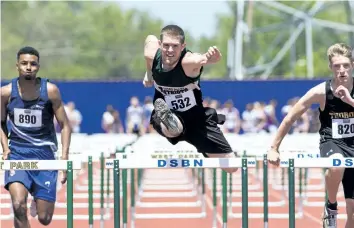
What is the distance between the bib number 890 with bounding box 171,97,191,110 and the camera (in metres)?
8.94

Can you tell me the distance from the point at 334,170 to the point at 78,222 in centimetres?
573

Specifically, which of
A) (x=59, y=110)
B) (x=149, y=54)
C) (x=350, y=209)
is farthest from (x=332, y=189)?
(x=59, y=110)

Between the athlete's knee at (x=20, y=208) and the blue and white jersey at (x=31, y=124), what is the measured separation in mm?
480

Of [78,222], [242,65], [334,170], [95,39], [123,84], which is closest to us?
[334,170]

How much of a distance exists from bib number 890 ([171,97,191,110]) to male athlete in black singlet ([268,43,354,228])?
861 mm

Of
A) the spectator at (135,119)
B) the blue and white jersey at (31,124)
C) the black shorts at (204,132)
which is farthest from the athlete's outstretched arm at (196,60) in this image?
the spectator at (135,119)

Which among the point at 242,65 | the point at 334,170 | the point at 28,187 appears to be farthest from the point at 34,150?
the point at 242,65

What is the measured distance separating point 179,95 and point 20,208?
174 centimetres

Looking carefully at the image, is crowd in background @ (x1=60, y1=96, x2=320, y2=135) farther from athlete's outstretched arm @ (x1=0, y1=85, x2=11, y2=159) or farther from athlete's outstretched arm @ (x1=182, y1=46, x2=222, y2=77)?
athlete's outstretched arm @ (x1=182, y1=46, x2=222, y2=77)

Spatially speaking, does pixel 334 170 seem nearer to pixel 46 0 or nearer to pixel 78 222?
pixel 78 222

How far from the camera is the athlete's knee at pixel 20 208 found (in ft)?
29.6

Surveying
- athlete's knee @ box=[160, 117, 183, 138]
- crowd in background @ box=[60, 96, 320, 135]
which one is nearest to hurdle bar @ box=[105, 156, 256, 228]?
athlete's knee @ box=[160, 117, 183, 138]

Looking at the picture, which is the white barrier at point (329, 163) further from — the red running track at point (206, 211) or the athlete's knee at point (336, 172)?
the red running track at point (206, 211)

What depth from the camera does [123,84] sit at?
34.6 meters
